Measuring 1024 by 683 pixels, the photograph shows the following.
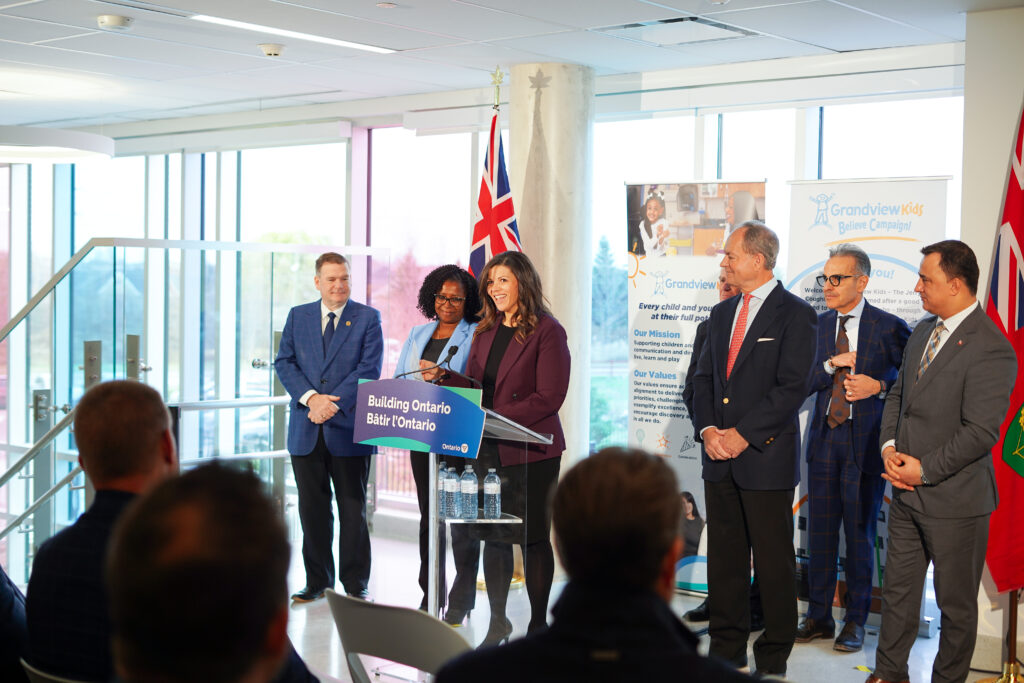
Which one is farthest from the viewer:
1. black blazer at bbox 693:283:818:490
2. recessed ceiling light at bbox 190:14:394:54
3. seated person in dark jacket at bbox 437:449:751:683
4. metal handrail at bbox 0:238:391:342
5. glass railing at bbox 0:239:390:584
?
recessed ceiling light at bbox 190:14:394:54

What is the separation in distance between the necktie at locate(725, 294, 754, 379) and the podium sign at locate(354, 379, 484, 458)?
1299 millimetres

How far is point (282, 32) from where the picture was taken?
5773mm

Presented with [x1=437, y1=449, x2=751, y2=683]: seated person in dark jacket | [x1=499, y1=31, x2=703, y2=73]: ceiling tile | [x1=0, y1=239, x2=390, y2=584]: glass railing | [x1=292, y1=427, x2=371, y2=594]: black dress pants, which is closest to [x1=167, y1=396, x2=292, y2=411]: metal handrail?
[x1=0, y1=239, x2=390, y2=584]: glass railing

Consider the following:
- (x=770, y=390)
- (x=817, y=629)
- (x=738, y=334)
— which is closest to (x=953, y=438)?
(x=770, y=390)

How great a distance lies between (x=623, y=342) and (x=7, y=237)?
701cm

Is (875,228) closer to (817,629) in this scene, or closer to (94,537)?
(817,629)

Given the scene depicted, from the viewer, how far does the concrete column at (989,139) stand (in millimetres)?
4875

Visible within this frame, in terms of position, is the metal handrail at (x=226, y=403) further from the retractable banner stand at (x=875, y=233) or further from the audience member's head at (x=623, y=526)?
the audience member's head at (x=623, y=526)

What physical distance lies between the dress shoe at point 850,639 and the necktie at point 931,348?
58.0 inches

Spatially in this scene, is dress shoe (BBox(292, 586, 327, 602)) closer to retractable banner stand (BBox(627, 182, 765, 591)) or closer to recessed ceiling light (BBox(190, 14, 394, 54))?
retractable banner stand (BBox(627, 182, 765, 591))

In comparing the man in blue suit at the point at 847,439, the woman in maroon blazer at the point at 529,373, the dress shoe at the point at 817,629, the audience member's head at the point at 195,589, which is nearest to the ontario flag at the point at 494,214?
the woman in maroon blazer at the point at 529,373

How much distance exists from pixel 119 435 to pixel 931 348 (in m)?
3.17

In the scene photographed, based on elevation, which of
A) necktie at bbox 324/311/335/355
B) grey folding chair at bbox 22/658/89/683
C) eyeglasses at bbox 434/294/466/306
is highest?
eyeglasses at bbox 434/294/466/306

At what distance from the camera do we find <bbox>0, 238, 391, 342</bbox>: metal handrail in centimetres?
496
